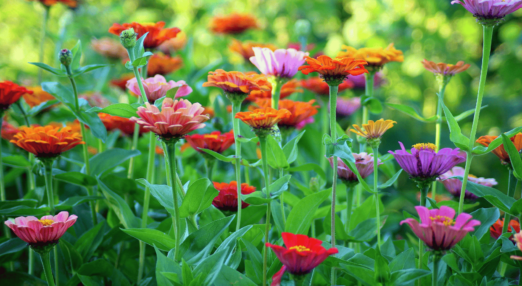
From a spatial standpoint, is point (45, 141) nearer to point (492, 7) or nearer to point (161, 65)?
point (161, 65)

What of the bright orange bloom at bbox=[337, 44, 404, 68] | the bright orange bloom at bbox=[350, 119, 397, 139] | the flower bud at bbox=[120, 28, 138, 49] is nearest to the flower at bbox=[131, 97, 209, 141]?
the flower bud at bbox=[120, 28, 138, 49]

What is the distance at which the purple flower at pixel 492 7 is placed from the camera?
49cm

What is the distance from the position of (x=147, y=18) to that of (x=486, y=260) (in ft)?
5.45

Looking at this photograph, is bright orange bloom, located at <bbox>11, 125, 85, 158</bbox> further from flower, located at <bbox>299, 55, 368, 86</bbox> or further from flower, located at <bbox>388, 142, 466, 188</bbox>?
flower, located at <bbox>388, 142, 466, 188</bbox>

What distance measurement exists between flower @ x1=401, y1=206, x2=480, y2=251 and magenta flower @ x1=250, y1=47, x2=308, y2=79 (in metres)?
0.29

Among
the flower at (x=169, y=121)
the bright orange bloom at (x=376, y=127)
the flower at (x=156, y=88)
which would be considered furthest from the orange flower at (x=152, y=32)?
the bright orange bloom at (x=376, y=127)

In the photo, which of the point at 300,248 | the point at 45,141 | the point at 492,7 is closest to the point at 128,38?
the point at 45,141

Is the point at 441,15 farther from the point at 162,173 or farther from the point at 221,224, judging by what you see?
Result: the point at 221,224

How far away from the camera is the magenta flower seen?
63 centimetres

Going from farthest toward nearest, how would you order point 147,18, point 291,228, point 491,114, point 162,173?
point 491,114
point 147,18
point 162,173
point 291,228

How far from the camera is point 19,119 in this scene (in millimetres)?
977

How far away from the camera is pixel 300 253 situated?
42 centimetres

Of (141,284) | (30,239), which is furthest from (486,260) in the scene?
(30,239)

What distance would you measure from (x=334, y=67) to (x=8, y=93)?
54 centimetres
